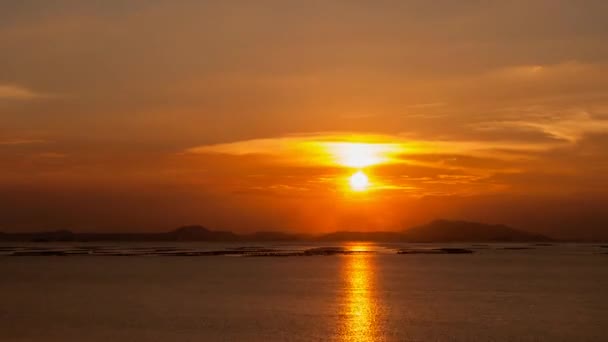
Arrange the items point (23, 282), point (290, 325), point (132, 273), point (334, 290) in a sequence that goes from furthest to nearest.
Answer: point (132, 273) < point (23, 282) < point (334, 290) < point (290, 325)

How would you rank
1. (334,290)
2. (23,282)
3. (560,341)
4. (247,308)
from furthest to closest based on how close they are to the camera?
(23,282) → (334,290) → (247,308) → (560,341)

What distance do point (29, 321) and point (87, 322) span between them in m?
2.65

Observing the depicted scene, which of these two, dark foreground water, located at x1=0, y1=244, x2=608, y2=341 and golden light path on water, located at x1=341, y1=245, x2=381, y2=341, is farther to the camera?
dark foreground water, located at x1=0, y1=244, x2=608, y2=341

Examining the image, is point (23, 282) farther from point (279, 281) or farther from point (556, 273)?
point (556, 273)

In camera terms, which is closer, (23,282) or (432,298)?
(432,298)

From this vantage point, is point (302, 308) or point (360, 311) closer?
point (360, 311)

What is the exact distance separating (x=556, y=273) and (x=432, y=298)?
30.3m

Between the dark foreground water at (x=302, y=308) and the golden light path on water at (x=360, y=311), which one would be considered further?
the dark foreground water at (x=302, y=308)

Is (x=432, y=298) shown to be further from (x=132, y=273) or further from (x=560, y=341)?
(x=132, y=273)

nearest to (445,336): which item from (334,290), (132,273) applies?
(334,290)

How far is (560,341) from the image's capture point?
2669cm

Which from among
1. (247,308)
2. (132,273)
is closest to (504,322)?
(247,308)

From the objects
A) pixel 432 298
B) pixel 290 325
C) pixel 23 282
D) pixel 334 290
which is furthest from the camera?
pixel 23 282

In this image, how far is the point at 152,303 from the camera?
3962cm
